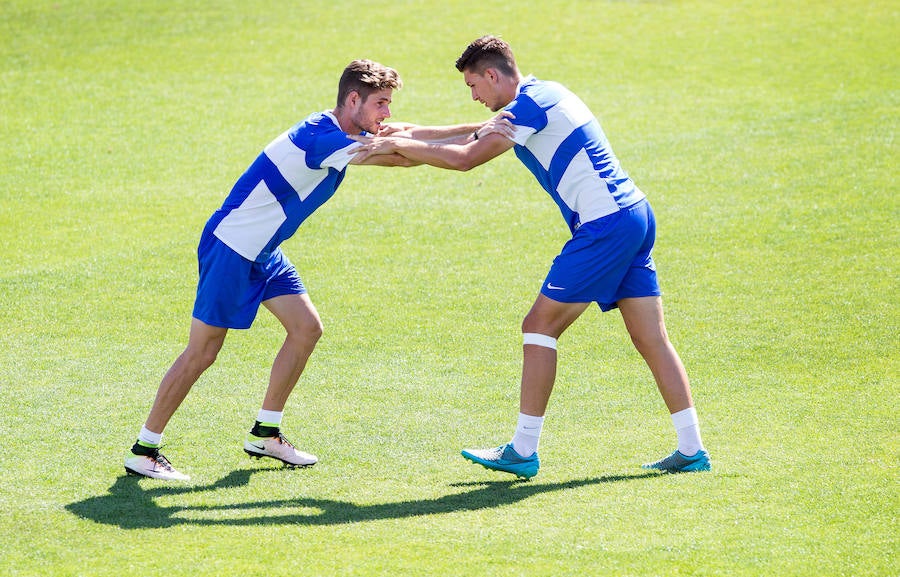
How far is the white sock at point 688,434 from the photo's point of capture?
5.93m

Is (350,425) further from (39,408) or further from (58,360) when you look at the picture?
(58,360)

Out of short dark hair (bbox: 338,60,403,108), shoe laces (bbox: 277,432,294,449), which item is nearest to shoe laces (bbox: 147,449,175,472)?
shoe laces (bbox: 277,432,294,449)

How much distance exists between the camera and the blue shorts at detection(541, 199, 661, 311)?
19.0ft

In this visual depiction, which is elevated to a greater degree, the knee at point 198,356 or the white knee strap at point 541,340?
the white knee strap at point 541,340

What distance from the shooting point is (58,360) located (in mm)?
7977

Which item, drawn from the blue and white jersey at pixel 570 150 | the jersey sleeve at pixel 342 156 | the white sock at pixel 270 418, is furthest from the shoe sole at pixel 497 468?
the jersey sleeve at pixel 342 156

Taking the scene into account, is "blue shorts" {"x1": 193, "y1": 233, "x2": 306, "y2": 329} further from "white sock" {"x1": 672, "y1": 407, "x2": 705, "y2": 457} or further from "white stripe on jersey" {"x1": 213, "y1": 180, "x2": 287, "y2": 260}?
"white sock" {"x1": 672, "y1": 407, "x2": 705, "y2": 457}

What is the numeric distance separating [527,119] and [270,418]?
2.19 metres

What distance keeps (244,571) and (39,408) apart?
2925mm

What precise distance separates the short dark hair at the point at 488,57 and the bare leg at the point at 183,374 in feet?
6.46

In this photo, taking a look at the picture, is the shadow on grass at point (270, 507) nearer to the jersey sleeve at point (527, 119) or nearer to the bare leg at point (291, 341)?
the bare leg at point (291, 341)

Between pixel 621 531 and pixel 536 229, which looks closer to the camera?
pixel 621 531

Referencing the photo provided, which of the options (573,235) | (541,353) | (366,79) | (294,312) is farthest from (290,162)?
(541,353)

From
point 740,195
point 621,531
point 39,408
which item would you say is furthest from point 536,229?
point 621,531
